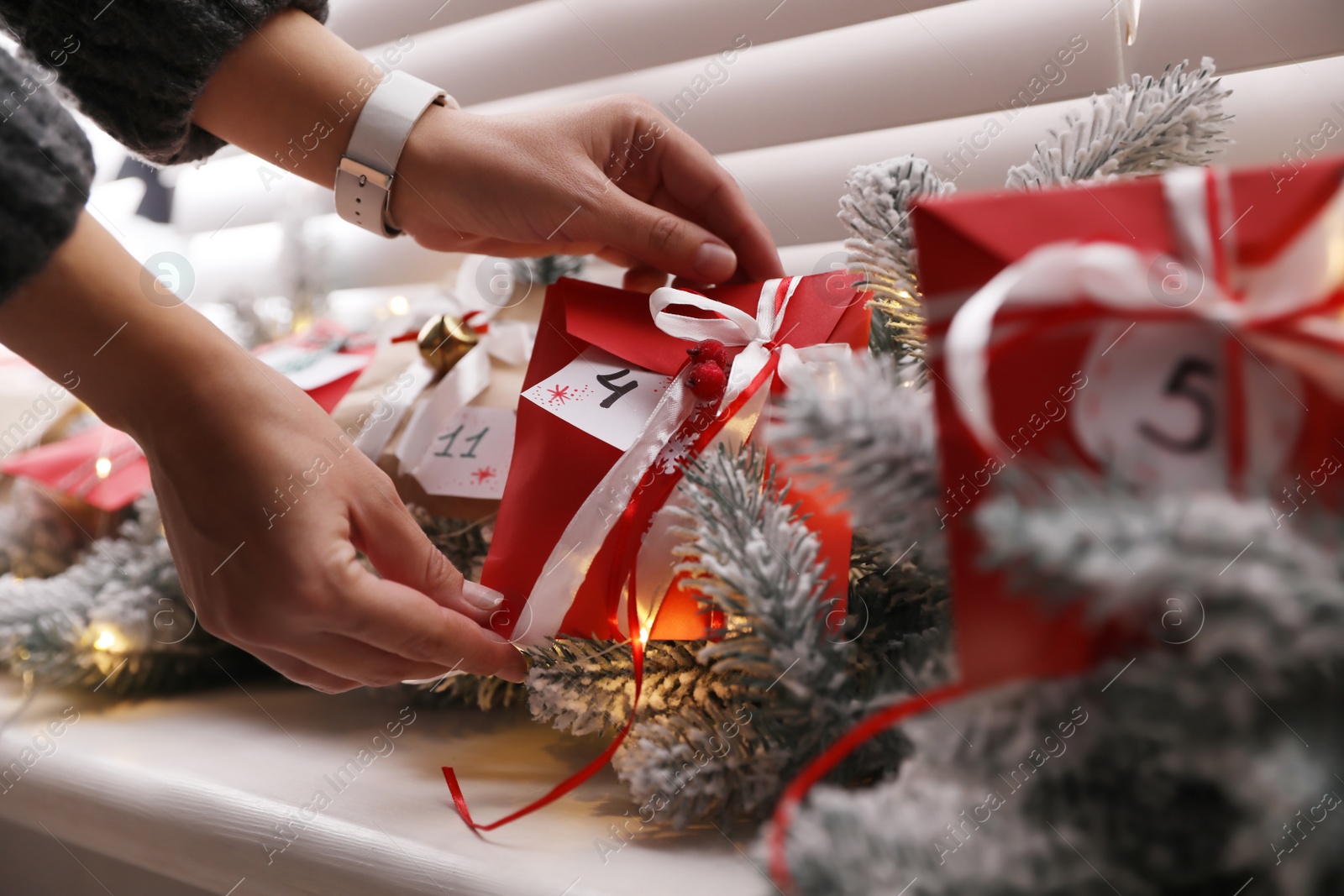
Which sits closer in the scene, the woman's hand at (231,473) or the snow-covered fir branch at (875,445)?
the snow-covered fir branch at (875,445)

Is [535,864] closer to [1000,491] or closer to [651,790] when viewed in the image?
[651,790]

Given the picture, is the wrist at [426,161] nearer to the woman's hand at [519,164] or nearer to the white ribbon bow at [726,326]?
the woman's hand at [519,164]

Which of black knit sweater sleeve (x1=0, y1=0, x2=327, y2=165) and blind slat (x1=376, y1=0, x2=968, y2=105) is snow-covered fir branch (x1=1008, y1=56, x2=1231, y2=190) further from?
black knit sweater sleeve (x1=0, y1=0, x2=327, y2=165)

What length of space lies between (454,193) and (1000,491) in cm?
61

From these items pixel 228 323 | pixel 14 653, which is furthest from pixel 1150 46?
pixel 14 653

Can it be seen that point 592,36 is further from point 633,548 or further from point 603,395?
point 633,548

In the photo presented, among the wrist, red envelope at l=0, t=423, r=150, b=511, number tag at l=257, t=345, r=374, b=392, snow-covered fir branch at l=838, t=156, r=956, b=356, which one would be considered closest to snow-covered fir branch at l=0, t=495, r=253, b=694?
red envelope at l=0, t=423, r=150, b=511

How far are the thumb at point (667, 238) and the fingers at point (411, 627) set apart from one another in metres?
0.35

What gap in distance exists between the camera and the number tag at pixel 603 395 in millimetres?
603

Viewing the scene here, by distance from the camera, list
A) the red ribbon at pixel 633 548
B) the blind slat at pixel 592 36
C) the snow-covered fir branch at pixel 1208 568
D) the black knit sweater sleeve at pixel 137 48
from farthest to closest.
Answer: the blind slat at pixel 592 36
the black knit sweater sleeve at pixel 137 48
the red ribbon at pixel 633 548
the snow-covered fir branch at pixel 1208 568

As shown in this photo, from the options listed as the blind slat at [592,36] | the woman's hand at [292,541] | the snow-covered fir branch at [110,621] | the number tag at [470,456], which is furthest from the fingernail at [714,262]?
the snow-covered fir branch at [110,621]

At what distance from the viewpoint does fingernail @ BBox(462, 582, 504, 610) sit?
1.97 feet

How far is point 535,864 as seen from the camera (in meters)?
0.51

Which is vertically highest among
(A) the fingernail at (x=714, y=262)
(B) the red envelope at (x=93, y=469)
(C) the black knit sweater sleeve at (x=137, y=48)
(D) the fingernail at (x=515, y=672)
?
(C) the black knit sweater sleeve at (x=137, y=48)
